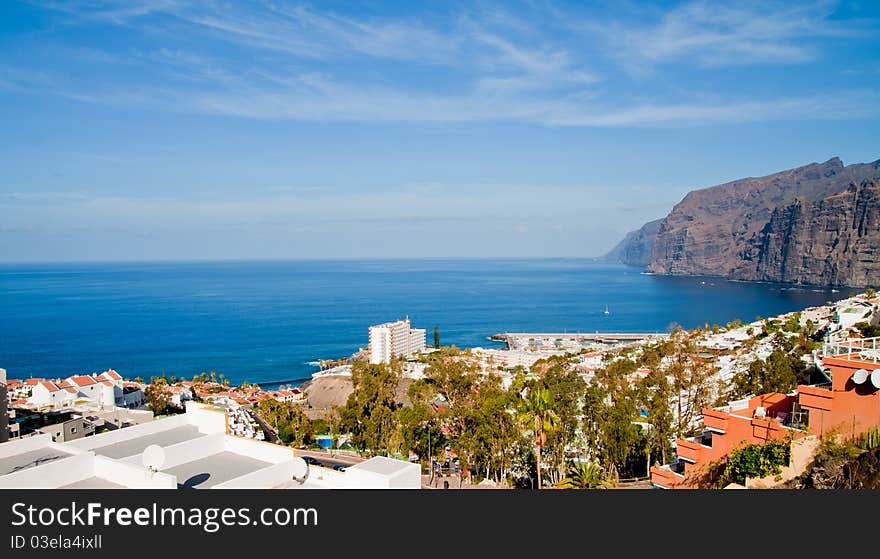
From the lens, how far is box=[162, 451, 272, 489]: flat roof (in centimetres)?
717

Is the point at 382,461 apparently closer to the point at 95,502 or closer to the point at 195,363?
the point at 95,502

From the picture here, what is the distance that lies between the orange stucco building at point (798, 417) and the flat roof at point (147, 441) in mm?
6634

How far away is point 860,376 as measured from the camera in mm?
6816

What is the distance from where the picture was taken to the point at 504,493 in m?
4.65

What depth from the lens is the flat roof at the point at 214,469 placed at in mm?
7172

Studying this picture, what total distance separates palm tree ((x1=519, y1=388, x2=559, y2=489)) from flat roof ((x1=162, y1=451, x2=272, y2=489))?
5.10 meters

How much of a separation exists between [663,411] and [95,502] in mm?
9778

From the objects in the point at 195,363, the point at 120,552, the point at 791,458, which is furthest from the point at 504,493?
the point at 195,363

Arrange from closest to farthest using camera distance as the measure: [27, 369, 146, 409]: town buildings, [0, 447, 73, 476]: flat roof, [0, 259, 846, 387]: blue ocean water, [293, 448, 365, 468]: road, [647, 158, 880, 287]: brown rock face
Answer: [0, 447, 73, 476]: flat roof, [293, 448, 365, 468]: road, [27, 369, 146, 409]: town buildings, [0, 259, 846, 387]: blue ocean water, [647, 158, 880, 287]: brown rock face

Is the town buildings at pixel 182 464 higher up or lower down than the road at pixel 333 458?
higher up

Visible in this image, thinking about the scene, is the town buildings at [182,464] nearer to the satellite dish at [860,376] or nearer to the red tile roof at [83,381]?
the satellite dish at [860,376]

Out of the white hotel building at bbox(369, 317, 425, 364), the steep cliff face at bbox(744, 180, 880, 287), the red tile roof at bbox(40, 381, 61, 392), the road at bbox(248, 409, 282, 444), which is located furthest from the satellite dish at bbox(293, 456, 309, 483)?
the steep cliff face at bbox(744, 180, 880, 287)

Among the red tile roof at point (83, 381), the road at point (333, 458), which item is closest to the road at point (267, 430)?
the road at point (333, 458)

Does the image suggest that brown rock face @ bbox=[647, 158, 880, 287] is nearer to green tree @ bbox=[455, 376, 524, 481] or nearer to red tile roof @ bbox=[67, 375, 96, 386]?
green tree @ bbox=[455, 376, 524, 481]
